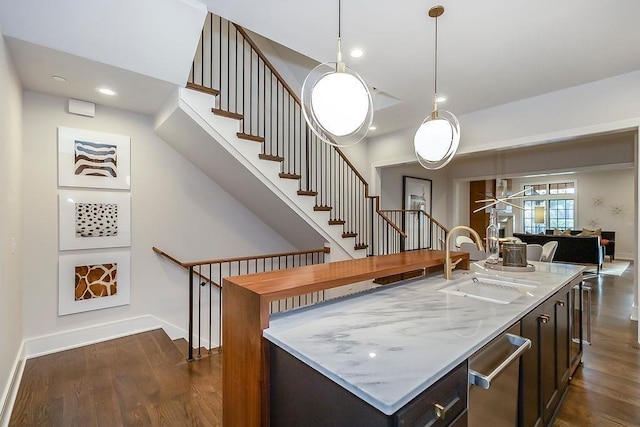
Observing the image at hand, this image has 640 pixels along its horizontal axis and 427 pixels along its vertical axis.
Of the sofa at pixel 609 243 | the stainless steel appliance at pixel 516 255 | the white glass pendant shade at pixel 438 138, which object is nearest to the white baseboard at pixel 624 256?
the sofa at pixel 609 243

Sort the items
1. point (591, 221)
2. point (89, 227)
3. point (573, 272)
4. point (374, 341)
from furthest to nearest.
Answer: point (591, 221) < point (89, 227) < point (573, 272) < point (374, 341)

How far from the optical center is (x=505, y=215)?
1034 cm

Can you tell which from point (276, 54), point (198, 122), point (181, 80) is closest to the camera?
point (181, 80)

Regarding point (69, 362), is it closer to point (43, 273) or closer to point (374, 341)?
point (43, 273)

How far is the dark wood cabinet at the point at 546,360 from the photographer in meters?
1.50

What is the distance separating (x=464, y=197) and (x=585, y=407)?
23.3 ft

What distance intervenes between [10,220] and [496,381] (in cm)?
323

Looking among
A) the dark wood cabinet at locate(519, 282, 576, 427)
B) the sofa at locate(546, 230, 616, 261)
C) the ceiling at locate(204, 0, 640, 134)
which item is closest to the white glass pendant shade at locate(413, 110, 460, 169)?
the ceiling at locate(204, 0, 640, 134)

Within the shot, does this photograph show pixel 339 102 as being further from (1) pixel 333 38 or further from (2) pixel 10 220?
(2) pixel 10 220

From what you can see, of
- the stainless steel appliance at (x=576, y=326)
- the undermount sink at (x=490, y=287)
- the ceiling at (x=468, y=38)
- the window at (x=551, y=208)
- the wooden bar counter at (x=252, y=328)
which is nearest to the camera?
the wooden bar counter at (x=252, y=328)

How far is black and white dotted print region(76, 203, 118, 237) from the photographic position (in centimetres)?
310

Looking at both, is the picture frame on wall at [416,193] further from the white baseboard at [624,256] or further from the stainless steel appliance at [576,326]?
the white baseboard at [624,256]

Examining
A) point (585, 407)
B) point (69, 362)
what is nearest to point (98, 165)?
point (69, 362)

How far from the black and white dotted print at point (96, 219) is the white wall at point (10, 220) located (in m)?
0.48
